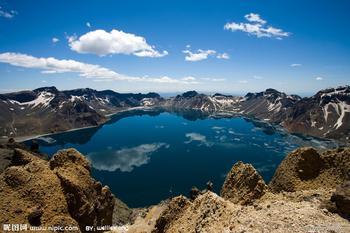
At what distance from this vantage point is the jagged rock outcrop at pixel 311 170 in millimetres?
41969

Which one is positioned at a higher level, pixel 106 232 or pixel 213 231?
pixel 213 231

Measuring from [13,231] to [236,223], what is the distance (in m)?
28.4

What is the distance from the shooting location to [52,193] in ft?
147

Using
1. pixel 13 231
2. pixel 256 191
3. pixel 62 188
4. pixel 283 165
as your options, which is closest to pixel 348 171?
pixel 283 165

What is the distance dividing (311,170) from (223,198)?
14.4 metres

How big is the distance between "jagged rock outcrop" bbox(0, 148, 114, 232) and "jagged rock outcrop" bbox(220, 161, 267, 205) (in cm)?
2331

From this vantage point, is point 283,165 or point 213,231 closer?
point 213,231

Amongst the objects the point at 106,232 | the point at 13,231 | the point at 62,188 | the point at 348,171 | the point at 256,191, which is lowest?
the point at 106,232

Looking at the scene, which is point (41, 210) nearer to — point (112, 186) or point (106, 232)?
point (106, 232)

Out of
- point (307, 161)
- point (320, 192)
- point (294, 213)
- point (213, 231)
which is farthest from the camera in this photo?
point (307, 161)

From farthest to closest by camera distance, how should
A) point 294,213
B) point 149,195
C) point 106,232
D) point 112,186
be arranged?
point 112,186, point 149,195, point 106,232, point 294,213

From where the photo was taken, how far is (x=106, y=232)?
190 feet

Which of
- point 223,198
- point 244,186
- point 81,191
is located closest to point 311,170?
point 244,186

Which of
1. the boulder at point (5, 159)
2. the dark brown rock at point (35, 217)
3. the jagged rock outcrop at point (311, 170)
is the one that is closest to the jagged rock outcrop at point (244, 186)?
the jagged rock outcrop at point (311, 170)
